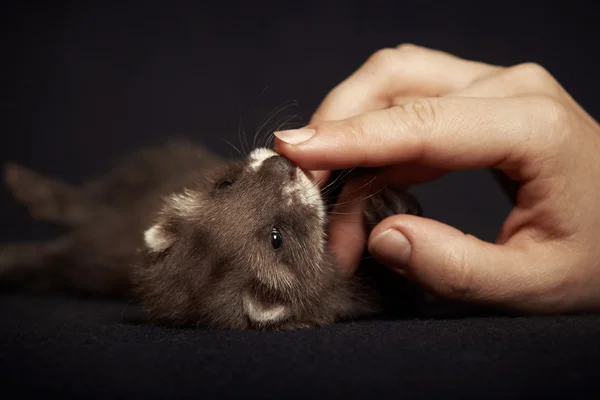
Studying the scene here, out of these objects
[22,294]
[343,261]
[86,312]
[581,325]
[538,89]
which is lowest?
[22,294]

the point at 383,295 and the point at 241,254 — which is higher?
the point at 241,254

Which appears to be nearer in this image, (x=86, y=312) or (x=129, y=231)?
(x=86, y=312)

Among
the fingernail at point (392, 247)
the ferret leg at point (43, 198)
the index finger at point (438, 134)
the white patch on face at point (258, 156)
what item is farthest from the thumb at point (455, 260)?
the ferret leg at point (43, 198)

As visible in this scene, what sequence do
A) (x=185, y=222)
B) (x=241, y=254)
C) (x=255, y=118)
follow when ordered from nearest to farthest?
(x=241, y=254)
(x=185, y=222)
(x=255, y=118)

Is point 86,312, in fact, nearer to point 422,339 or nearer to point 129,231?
point 129,231

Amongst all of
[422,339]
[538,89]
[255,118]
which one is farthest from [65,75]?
[422,339]

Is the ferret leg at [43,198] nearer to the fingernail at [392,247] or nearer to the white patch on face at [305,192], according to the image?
the white patch on face at [305,192]

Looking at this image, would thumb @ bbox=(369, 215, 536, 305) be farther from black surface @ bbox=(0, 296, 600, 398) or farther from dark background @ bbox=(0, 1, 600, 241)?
dark background @ bbox=(0, 1, 600, 241)

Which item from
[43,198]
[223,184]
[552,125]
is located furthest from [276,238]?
[43,198]

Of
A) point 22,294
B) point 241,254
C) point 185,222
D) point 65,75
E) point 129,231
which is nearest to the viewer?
point 241,254
